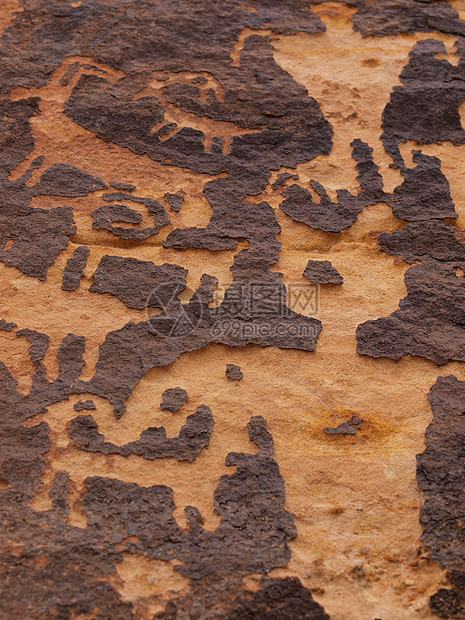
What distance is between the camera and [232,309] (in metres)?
1.70

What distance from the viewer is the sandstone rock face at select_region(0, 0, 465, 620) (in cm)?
129

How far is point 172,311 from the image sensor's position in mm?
1695

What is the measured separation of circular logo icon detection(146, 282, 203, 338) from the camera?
65.3 inches

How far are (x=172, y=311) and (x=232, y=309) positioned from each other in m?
0.16

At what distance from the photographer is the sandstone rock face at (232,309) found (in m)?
1.29

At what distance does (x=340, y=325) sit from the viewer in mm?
1695

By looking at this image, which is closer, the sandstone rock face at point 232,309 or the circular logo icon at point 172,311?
the sandstone rock face at point 232,309

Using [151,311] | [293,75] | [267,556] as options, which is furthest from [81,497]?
[293,75]

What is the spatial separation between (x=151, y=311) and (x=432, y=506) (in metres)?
0.85

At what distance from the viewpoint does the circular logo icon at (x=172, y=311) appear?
1.66 metres

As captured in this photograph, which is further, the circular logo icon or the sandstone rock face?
the circular logo icon

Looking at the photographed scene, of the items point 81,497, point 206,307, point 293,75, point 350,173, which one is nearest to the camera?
point 81,497

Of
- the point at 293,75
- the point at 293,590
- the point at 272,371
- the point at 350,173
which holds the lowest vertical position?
the point at 293,590

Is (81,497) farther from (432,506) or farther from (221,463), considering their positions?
(432,506)
